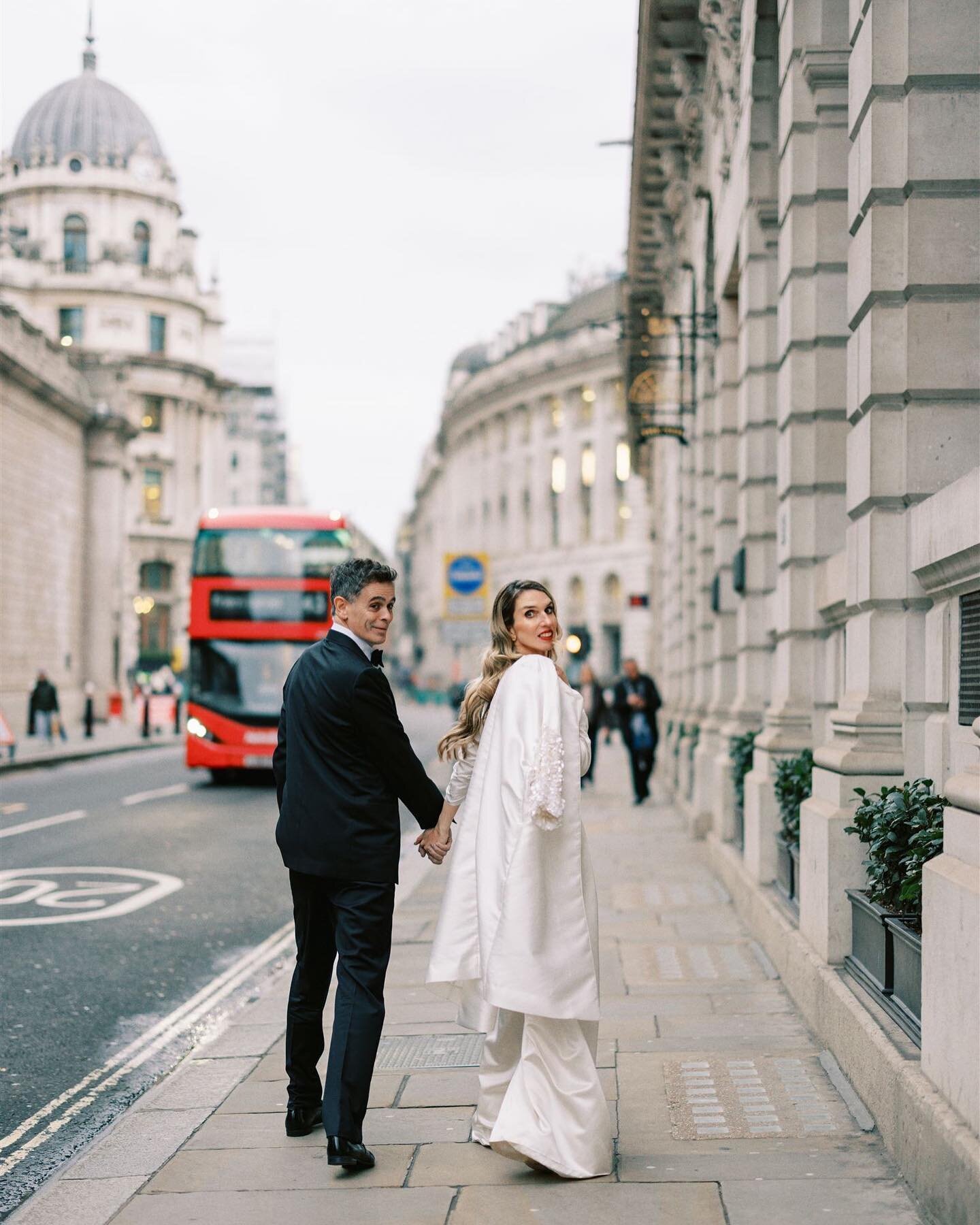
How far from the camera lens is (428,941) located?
9266mm

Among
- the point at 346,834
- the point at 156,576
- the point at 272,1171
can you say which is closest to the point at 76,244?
the point at 156,576

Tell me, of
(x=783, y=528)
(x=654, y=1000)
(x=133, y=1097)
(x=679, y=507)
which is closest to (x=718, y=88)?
(x=783, y=528)

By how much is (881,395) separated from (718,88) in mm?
9147

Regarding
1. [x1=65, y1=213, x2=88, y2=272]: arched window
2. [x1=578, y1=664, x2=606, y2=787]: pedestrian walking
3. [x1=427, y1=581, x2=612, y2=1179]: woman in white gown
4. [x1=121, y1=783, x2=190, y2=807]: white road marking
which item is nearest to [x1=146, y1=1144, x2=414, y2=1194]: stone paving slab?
[x1=427, y1=581, x2=612, y2=1179]: woman in white gown

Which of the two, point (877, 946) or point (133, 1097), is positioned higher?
point (877, 946)

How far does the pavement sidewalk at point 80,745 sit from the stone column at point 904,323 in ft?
73.0

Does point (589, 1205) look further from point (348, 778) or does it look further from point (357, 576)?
point (357, 576)

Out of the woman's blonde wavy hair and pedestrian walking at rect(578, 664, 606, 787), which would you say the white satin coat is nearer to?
the woman's blonde wavy hair

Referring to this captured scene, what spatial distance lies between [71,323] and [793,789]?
3147 inches

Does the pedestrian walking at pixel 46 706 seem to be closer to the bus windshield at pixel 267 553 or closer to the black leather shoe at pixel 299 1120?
the bus windshield at pixel 267 553

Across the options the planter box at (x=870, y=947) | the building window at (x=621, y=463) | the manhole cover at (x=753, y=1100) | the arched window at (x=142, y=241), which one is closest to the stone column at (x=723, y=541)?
the planter box at (x=870, y=947)

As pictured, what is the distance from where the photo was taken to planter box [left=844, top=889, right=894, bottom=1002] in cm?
557

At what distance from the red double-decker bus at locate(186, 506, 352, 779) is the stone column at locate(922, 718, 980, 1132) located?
58.3 ft

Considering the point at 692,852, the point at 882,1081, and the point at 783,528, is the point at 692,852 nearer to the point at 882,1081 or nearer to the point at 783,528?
the point at 783,528
